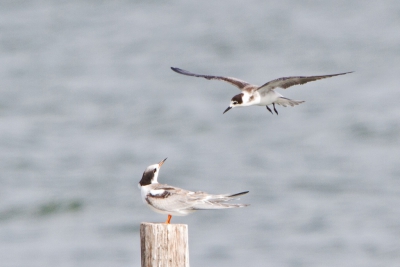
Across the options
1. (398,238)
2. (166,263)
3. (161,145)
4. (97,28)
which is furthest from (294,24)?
(166,263)

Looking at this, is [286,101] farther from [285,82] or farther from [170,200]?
[170,200]

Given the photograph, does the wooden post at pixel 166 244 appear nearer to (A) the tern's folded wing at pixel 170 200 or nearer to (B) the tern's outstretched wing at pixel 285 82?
(A) the tern's folded wing at pixel 170 200

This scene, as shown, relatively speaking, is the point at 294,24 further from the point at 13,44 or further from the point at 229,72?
the point at 13,44

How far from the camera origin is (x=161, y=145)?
82.2ft

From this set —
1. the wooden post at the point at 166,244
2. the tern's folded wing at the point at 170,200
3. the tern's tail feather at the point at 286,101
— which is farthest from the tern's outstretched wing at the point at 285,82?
the wooden post at the point at 166,244

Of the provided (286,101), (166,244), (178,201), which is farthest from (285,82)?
(166,244)

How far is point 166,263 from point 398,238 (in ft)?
45.2

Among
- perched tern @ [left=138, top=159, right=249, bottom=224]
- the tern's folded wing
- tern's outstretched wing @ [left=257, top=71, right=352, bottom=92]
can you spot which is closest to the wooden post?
perched tern @ [left=138, top=159, right=249, bottom=224]

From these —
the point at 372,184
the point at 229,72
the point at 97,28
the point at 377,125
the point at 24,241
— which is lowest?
the point at 24,241

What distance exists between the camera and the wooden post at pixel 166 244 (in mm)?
6086

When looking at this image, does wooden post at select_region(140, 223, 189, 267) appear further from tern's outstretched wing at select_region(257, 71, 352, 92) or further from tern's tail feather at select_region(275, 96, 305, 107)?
tern's tail feather at select_region(275, 96, 305, 107)

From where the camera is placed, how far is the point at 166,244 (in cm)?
610

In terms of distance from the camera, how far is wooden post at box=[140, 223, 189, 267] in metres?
6.09

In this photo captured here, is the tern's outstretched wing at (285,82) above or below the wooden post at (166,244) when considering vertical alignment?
above
